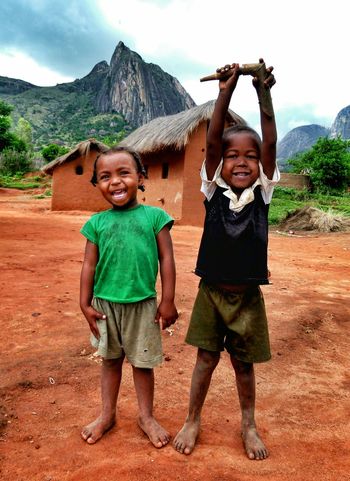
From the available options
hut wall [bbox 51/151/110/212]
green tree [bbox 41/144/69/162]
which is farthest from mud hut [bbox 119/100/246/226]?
green tree [bbox 41/144/69/162]

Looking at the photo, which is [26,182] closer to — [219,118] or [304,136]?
[219,118]

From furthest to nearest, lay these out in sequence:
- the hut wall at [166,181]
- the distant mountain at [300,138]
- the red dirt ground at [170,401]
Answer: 1. the distant mountain at [300,138]
2. the hut wall at [166,181]
3. the red dirt ground at [170,401]

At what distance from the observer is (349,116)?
96.8 meters

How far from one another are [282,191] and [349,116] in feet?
295

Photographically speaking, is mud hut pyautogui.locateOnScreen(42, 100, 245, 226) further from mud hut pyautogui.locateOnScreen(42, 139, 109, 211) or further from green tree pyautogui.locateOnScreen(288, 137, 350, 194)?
green tree pyautogui.locateOnScreen(288, 137, 350, 194)

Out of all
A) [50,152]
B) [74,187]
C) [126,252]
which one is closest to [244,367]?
[126,252]

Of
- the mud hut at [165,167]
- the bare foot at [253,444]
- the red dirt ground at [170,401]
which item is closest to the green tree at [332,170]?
the mud hut at [165,167]

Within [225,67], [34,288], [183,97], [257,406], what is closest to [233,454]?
[257,406]

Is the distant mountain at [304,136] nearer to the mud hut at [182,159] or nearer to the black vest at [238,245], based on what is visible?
the mud hut at [182,159]

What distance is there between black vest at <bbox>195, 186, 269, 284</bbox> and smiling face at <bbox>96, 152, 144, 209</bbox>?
455 mm

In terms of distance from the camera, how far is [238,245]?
178 centimetres

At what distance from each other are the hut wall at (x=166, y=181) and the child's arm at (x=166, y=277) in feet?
34.8

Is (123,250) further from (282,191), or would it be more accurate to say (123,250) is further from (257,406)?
(282,191)

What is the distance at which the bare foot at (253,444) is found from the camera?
178 centimetres
